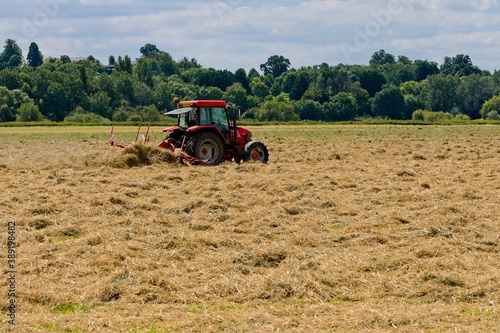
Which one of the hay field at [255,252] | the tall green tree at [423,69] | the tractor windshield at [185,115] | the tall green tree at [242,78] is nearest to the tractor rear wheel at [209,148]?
the tractor windshield at [185,115]

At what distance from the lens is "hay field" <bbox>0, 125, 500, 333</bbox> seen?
8289 millimetres

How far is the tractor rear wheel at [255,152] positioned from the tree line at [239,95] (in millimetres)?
56284

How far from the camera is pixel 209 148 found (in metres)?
23.6

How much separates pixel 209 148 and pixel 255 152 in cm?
151

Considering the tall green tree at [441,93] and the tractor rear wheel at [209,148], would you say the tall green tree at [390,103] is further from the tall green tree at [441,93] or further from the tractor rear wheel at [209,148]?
the tractor rear wheel at [209,148]

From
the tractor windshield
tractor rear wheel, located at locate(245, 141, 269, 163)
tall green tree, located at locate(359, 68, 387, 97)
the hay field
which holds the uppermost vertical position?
tall green tree, located at locate(359, 68, 387, 97)

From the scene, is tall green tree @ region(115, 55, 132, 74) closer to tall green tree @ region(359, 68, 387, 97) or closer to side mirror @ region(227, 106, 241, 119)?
tall green tree @ region(359, 68, 387, 97)

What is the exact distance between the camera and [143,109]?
10069 centimetres

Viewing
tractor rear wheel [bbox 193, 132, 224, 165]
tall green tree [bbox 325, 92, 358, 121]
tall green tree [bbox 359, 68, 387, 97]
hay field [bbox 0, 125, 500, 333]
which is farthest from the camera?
tall green tree [bbox 359, 68, 387, 97]

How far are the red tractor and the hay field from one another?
3.01 m

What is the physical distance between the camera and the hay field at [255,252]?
829 cm

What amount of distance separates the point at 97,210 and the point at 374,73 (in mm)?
144682

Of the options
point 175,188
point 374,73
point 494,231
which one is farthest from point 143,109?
point 494,231

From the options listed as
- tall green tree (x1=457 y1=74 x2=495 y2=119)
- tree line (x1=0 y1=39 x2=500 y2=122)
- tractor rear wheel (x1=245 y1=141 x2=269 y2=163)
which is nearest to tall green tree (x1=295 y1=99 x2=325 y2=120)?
tree line (x1=0 y1=39 x2=500 y2=122)
